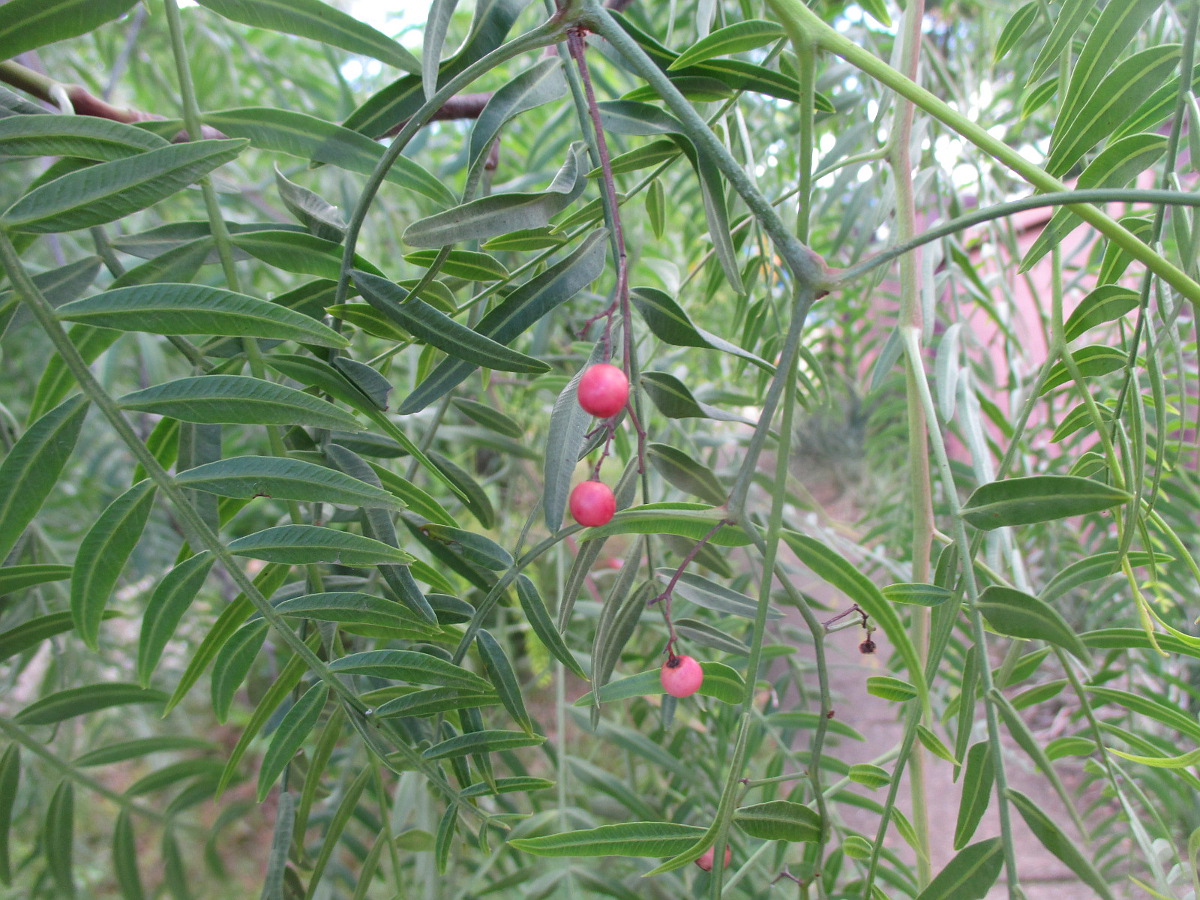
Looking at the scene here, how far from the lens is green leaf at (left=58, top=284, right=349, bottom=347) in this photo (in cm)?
21

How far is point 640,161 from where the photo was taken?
26 cm

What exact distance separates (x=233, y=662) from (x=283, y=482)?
0.30 ft

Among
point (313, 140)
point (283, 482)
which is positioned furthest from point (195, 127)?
point (283, 482)

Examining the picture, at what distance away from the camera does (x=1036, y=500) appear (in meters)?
0.22

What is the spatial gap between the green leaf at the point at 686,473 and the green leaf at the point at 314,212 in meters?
0.13

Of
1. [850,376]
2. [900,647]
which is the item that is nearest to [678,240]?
[850,376]

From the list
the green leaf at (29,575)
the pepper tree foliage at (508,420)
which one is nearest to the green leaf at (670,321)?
the pepper tree foliage at (508,420)

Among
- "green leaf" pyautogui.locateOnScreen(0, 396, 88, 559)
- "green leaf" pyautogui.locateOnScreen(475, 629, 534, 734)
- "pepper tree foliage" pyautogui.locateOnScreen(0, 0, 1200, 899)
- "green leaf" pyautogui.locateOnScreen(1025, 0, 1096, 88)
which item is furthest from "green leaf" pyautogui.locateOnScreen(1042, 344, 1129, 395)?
"green leaf" pyautogui.locateOnScreen(0, 396, 88, 559)

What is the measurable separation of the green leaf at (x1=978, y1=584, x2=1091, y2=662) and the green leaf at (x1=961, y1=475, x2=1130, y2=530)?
2 centimetres

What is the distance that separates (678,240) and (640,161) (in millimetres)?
1086

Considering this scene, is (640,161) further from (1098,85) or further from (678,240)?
(678,240)

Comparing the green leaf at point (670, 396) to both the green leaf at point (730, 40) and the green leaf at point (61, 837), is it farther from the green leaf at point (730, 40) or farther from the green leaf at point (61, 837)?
the green leaf at point (61, 837)

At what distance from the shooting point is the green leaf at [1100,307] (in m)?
0.28

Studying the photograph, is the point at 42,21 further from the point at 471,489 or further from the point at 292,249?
the point at 471,489
